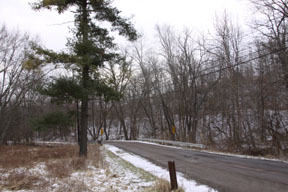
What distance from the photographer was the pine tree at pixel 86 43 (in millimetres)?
10336

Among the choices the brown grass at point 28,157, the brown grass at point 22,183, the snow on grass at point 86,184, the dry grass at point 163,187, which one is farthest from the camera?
the brown grass at point 28,157

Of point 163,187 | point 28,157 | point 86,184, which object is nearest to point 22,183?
point 86,184

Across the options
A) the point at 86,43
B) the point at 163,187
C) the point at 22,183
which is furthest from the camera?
the point at 86,43

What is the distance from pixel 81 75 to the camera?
11.7m

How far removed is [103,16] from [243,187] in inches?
457

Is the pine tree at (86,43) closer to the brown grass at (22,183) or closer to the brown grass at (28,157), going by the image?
the brown grass at (28,157)

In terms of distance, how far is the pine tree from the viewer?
33.9ft

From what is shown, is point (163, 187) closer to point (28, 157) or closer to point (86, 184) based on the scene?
point (86, 184)

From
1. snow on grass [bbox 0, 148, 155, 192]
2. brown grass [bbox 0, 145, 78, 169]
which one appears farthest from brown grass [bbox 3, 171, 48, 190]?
brown grass [bbox 0, 145, 78, 169]

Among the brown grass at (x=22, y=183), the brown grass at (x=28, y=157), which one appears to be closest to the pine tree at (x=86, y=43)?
the brown grass at (x=28, y=157)

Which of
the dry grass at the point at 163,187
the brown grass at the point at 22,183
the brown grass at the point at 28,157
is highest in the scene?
the brown grass at the point at 22,183

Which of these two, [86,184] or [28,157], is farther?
[28,157]

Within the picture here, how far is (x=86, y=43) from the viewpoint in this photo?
428 inches

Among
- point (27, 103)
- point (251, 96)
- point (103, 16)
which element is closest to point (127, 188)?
point (103, 16)
